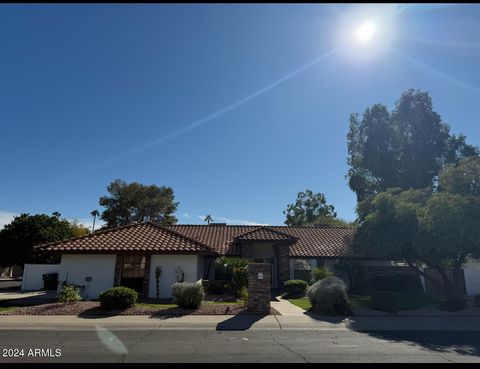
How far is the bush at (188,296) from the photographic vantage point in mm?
14570

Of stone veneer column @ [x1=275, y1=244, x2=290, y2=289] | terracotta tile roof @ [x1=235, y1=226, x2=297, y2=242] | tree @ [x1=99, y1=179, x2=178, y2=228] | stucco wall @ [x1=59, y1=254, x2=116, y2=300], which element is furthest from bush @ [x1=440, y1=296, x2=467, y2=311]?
tree @ [x1=99, y1=179, x2=178, y2=228]

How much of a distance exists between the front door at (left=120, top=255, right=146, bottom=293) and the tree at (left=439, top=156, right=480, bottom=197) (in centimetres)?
1604

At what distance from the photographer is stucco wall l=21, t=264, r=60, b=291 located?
2527 cm

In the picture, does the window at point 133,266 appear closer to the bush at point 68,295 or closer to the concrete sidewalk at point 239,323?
the bush at point 68,295

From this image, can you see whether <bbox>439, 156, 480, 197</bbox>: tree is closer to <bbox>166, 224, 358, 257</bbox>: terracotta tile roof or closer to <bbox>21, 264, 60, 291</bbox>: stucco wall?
<bbox>166, 224, 358, 257</bbox>: terracotta tile roof

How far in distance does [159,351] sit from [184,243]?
466 inches

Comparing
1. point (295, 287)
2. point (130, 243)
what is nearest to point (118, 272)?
point (130, 243)

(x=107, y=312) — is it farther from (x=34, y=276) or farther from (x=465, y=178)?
(x=465, y=178)

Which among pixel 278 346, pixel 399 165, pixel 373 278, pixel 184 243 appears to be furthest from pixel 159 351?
pixel 399 165

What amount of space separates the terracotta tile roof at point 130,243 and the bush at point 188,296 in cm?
395

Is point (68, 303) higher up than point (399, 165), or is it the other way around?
point (399, 165)

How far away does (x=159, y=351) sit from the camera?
8078 mm

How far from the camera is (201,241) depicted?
90.7ft

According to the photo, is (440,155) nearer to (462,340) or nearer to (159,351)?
(462,340)
